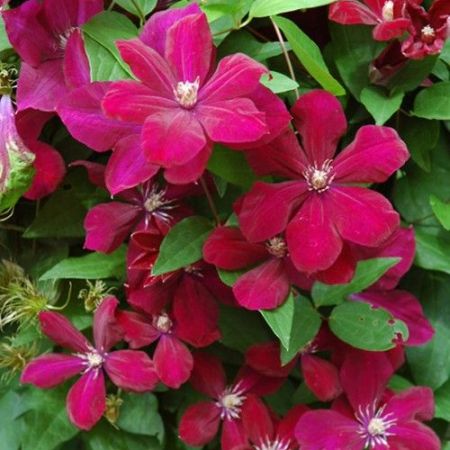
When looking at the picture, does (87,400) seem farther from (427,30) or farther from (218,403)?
(427,30)

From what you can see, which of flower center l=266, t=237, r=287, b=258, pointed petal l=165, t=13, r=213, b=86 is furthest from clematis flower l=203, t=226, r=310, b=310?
pointed petal l=165, t=13, r=213, b=86

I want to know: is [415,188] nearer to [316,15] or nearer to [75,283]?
[316,15]

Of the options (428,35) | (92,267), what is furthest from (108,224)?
(428,35)

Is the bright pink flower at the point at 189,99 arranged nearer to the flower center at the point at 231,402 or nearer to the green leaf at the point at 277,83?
the green leaf at the point at 277,83

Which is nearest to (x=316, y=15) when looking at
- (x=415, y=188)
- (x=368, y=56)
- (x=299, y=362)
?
(x=368, y=56)

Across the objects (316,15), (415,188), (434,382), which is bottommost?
(434,382)

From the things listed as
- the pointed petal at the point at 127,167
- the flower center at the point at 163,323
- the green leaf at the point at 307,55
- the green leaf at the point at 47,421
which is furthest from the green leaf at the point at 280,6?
the green leaf at the point at 47,421

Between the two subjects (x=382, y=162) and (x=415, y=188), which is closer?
(x=382, y=162)

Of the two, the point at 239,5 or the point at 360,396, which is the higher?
the point at 239,5
